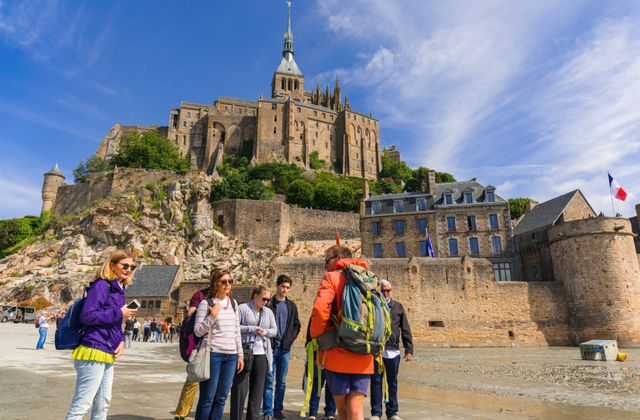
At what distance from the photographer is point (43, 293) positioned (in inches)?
1116

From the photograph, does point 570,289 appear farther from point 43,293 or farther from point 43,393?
point 43,293

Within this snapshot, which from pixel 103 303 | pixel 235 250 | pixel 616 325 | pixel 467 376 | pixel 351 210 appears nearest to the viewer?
pixel 103 303

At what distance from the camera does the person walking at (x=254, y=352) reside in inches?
180

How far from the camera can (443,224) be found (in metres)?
31.9

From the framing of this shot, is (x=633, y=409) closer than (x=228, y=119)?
Yes

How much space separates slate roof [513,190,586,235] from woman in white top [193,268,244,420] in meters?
26.8

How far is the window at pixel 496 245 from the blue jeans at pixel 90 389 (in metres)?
30.5

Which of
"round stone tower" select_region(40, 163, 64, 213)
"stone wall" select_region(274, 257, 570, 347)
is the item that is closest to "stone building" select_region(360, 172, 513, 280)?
"stone wall" select_region(274, 257, 570, 347)

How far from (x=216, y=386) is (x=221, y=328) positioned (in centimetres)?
58

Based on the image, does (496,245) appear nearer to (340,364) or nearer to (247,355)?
(247,355)

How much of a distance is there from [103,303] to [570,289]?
25.1m

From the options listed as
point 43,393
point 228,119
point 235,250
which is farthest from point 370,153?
point 43,393

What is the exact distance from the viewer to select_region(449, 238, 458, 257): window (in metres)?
31.2

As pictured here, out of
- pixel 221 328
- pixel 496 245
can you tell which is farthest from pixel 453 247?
pixel 221 328
